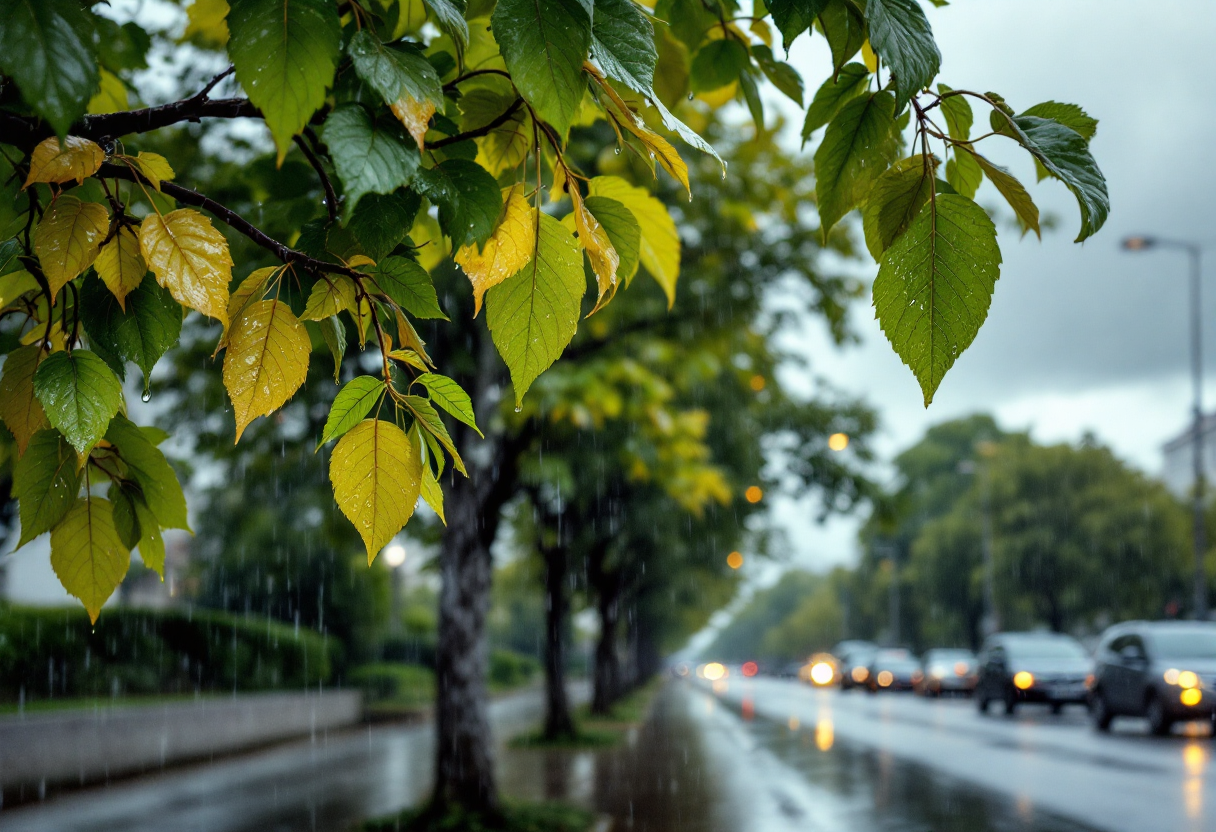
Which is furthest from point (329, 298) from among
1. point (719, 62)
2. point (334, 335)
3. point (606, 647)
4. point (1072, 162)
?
point (606, 647)

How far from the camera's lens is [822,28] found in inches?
65.2

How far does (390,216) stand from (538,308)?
0.28 meters

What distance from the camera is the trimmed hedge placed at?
12.1 meters

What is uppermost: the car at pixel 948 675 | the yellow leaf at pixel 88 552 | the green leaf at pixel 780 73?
the green leaf at pixel 780 73

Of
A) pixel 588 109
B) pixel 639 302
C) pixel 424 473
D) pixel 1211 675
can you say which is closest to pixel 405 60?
pixel 424 473

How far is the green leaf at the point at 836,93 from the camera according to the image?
1.63 meters

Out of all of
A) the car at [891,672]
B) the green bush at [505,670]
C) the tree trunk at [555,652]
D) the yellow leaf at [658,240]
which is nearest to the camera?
the yellow leaf at [658,240]

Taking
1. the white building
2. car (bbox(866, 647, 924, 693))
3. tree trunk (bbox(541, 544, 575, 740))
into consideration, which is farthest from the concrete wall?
the white building

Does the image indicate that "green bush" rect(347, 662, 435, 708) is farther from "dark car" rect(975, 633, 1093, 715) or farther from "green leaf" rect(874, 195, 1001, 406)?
"green leaf" rect(874, 195, 1001, 406)

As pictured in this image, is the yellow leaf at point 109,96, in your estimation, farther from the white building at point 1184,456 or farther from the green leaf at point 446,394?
the white building at point 1184,456

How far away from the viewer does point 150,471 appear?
5.69ft

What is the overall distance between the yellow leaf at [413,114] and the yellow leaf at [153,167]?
44 cm

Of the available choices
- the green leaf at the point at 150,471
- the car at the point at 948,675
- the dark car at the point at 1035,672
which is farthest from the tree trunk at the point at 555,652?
the car at the point at 948,675

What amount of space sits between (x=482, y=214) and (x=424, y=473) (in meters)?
0.35
